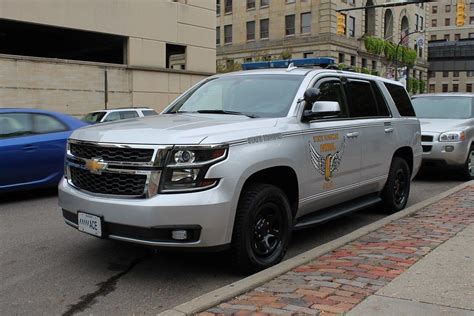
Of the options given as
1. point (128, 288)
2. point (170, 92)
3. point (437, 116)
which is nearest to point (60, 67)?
point (170, 92)

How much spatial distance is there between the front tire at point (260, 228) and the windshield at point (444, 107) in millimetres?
7662

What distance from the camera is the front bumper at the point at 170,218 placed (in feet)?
13.2

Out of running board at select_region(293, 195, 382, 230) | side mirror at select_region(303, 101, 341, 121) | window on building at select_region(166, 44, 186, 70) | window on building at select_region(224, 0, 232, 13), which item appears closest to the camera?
side mirror at select_region(303, 101, 341, 121)

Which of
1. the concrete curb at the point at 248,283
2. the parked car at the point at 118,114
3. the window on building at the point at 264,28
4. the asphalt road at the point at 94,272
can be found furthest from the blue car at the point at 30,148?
the window on building at the point at 264,28

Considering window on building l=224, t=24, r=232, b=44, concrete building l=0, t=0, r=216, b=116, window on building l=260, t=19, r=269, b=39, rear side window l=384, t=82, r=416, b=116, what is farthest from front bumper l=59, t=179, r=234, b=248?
window on building l=224, t=24, r=232, b=44

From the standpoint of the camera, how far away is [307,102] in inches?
206

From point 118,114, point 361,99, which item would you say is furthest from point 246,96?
point 118,114

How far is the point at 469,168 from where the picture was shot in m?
10.6

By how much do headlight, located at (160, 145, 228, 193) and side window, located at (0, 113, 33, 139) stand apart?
4858 millimetres

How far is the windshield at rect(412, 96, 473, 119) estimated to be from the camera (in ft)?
36.8

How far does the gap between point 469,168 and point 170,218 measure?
331 inches

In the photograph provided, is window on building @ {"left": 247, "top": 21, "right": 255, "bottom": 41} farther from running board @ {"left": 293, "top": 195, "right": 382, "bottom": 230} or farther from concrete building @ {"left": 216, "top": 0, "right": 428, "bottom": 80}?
running board @ {"left": 293, "top": 195, "right": 382, "bottom": 230}

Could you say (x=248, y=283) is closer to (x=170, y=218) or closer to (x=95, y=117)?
(x=170, y=218)

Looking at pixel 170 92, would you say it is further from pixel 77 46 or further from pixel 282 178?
pixel 282 178
